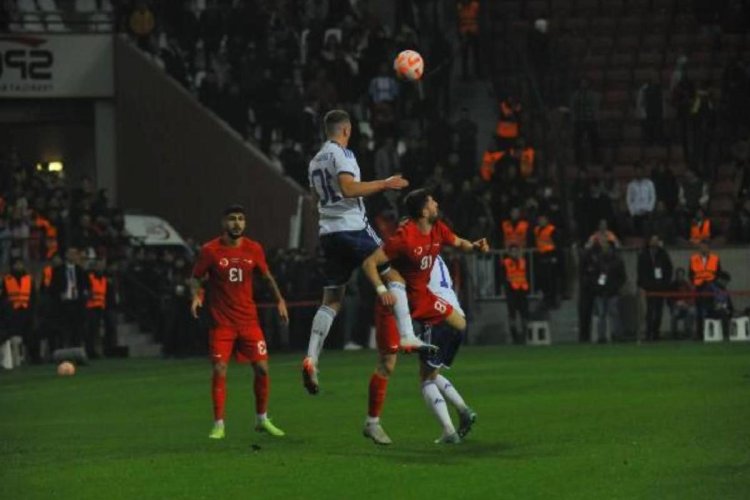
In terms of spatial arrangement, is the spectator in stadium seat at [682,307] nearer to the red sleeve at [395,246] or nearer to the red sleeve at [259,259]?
the red sleeve at [259,259]

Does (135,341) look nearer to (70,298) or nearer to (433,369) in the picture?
(70,298)

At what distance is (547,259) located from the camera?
35906mm

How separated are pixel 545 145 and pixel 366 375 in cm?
1306

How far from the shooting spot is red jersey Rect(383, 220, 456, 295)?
16.2 m

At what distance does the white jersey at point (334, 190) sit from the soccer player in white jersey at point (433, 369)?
0.87m

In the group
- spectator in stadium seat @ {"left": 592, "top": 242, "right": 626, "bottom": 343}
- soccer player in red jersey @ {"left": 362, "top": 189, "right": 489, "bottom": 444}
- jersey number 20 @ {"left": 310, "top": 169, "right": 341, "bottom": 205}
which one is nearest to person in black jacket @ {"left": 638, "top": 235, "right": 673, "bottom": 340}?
spectator in stadium seat @ {"left": 592, "top": 242, "right": 626, "bottom": 343}

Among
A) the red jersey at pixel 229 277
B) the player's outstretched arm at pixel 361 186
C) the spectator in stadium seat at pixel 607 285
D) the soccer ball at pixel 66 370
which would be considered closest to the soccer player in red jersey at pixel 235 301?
the red jersey at pixel 229 277

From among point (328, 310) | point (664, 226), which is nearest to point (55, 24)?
point (664, 226)

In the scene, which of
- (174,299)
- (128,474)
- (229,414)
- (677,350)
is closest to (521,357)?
(677,350)

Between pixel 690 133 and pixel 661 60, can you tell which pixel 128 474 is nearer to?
pixel 690 133

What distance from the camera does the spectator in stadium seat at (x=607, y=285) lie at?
34906 mm

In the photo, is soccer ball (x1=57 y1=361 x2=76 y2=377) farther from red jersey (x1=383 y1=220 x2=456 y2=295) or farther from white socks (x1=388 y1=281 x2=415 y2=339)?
white socks (x1=388 y1=281 x2=415 y2=339)

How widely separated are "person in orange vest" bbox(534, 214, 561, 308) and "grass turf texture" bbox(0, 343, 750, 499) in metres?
7.67

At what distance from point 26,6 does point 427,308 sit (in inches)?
1138
